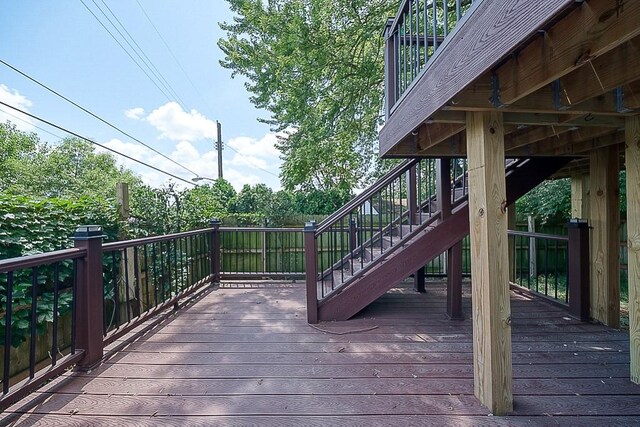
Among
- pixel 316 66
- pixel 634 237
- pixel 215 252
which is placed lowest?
pixel 215 252

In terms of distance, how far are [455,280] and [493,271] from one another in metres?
1.43

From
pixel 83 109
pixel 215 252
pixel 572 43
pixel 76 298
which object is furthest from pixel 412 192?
pixel 83 109

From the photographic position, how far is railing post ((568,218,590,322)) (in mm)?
2902

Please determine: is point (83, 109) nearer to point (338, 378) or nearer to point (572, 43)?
point (338, 378)

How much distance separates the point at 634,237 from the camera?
6.43 feet

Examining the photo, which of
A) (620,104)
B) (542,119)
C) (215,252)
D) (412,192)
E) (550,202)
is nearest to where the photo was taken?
(620,104)

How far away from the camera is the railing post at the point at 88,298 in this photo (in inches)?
78.1

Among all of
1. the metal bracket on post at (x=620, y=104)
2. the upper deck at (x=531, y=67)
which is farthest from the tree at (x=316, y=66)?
the metal bracket on post at (x=620, y=104)

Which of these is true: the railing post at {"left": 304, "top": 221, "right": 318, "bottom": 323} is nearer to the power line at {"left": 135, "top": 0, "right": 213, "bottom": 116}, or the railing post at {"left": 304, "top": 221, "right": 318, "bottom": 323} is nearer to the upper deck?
the upper deck

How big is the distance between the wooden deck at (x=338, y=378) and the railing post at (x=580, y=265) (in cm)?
16

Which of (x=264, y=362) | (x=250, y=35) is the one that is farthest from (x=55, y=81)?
(x=264, y=362)

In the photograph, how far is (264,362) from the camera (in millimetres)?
2180

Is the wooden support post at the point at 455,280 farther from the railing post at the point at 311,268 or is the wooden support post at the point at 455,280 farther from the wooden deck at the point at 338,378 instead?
the railing post at the point at 311,268

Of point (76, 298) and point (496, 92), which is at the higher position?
point (496, 92)
